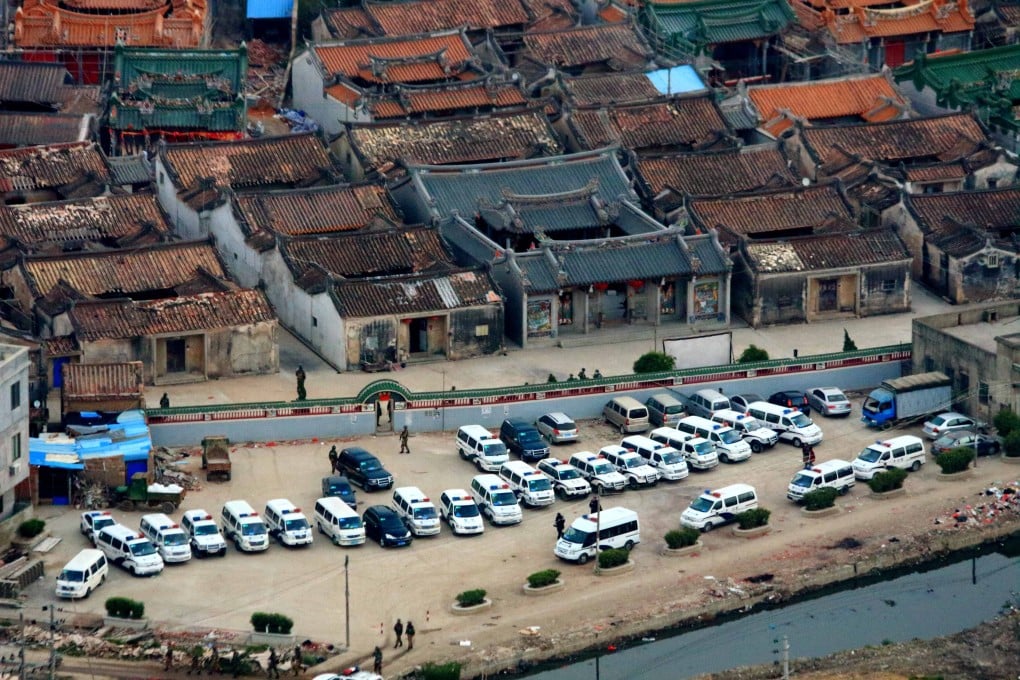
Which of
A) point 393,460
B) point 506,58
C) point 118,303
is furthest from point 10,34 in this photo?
point 393,460

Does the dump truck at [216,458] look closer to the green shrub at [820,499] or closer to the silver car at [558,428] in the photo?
the silver car at [558,428]

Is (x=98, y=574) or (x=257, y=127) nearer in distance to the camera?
(x=98, y=574)

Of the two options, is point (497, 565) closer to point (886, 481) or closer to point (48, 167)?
point (886, 481)

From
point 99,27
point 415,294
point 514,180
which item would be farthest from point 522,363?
point 99,27

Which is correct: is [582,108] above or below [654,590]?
above

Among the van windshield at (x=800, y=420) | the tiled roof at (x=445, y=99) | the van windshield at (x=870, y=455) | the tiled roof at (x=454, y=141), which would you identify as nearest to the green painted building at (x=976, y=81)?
the tiled roof at (x=445, y=99)

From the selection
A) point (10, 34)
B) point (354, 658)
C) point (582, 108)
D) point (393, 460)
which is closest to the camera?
point (354, 658)

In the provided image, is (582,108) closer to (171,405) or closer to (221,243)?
(221,243)
